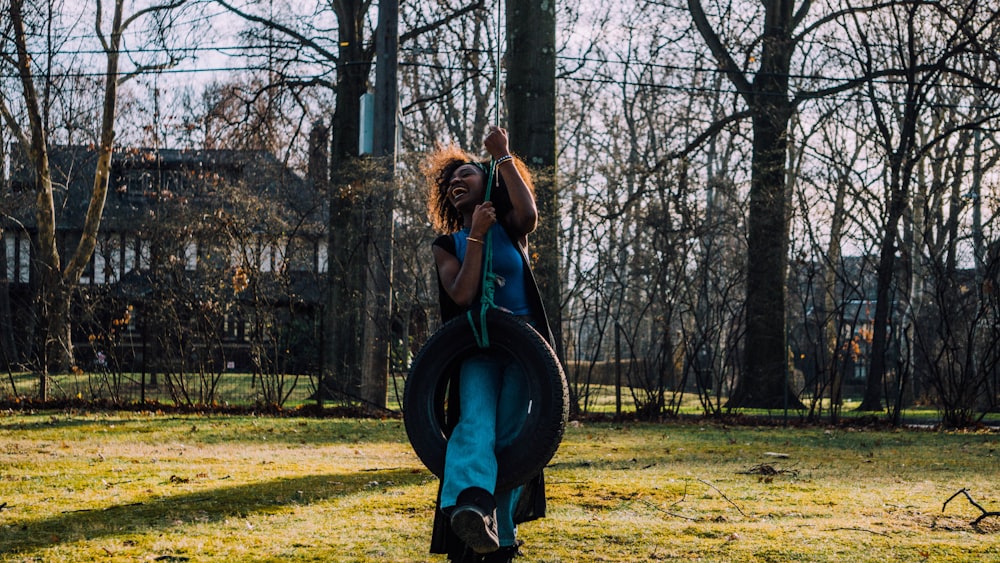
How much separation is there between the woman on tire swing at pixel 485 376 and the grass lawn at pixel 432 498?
1.66 feet

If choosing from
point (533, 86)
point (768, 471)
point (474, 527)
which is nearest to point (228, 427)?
point (533, 86)

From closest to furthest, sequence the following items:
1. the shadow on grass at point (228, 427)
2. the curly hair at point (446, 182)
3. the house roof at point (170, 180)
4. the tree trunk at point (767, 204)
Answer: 1. the curly hair at point (446, 182)
2. the shadow on grass at point (228, 427)
3. the tree trunk at point (767, 204)
4. the house roof at point (170, 180)

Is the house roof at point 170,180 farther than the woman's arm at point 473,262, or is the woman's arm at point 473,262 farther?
the house roof at point 170,180

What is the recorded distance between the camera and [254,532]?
17.2ft

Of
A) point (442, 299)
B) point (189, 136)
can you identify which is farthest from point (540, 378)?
point (189, 136)

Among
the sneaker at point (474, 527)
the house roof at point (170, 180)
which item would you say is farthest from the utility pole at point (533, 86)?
the house roof at point (170, 180)

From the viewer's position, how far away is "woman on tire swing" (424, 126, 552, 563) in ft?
12.8

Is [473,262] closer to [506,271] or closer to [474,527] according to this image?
[506,271]

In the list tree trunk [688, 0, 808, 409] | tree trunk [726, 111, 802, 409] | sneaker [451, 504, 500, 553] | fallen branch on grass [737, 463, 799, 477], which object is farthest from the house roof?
sneaker [451, 504, 500, 553]

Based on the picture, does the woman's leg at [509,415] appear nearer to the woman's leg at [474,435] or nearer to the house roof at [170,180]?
the woman's leg at [474,435]

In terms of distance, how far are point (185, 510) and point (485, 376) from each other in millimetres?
2441

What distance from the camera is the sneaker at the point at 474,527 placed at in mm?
3740

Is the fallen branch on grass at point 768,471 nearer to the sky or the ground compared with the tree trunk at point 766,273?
nearer to the ground

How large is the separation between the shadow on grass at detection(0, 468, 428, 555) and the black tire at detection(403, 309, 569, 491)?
1790 millimetres
